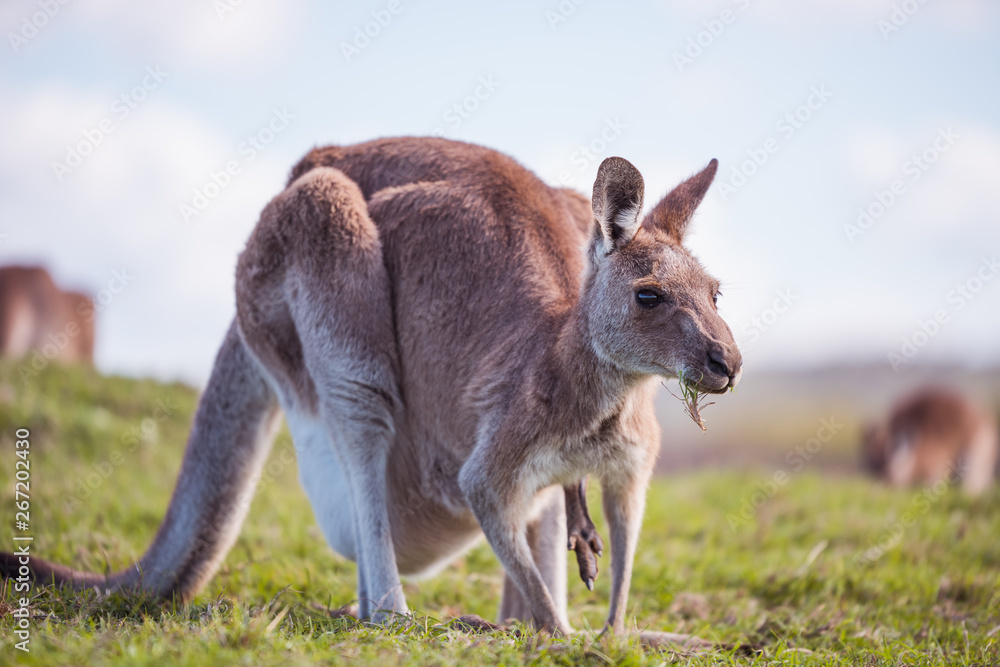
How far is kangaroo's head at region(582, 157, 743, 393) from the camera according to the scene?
9.93 feet

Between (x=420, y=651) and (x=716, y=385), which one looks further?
(x=716, y=385)

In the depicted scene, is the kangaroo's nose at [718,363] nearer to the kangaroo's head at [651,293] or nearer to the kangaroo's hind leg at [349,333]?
the kangaroo's head at [651,293]

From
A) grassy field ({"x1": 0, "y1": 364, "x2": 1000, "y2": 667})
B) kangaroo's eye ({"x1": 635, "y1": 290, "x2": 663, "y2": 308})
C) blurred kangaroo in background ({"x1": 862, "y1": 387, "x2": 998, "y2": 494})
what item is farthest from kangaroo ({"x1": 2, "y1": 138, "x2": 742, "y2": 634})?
blurred kangaroo in background ({"x1": 862, "y1": 387, "x2": 998, "y2": 494})

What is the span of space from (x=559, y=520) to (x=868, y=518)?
364cm

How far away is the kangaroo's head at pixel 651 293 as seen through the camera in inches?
119

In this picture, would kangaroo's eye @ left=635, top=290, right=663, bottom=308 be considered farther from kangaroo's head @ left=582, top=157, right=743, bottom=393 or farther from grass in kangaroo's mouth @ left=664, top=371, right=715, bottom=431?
grass in kangaroo's mouth @ left=664, top=371, right=715, bottom=431

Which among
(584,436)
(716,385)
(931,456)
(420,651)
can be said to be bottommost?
(931,456)

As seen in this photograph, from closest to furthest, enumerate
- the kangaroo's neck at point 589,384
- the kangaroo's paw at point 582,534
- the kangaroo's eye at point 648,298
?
the kangaroo's eye at point 648,298, the kangaroo's neck at point 589,384, the kangaroo's paw at point 582,534

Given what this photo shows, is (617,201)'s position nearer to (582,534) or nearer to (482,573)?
(582,534)

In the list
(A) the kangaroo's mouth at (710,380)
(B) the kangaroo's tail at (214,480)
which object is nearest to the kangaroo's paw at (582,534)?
(A) the kangaroo's mouth at (710,380)

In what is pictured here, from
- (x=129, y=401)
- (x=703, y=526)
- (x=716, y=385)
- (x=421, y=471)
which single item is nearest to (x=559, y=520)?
(x=421, y=471)

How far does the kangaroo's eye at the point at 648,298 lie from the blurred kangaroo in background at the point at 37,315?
415 inches

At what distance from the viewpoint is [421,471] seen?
3.97m

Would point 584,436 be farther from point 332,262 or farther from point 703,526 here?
point 703,526
